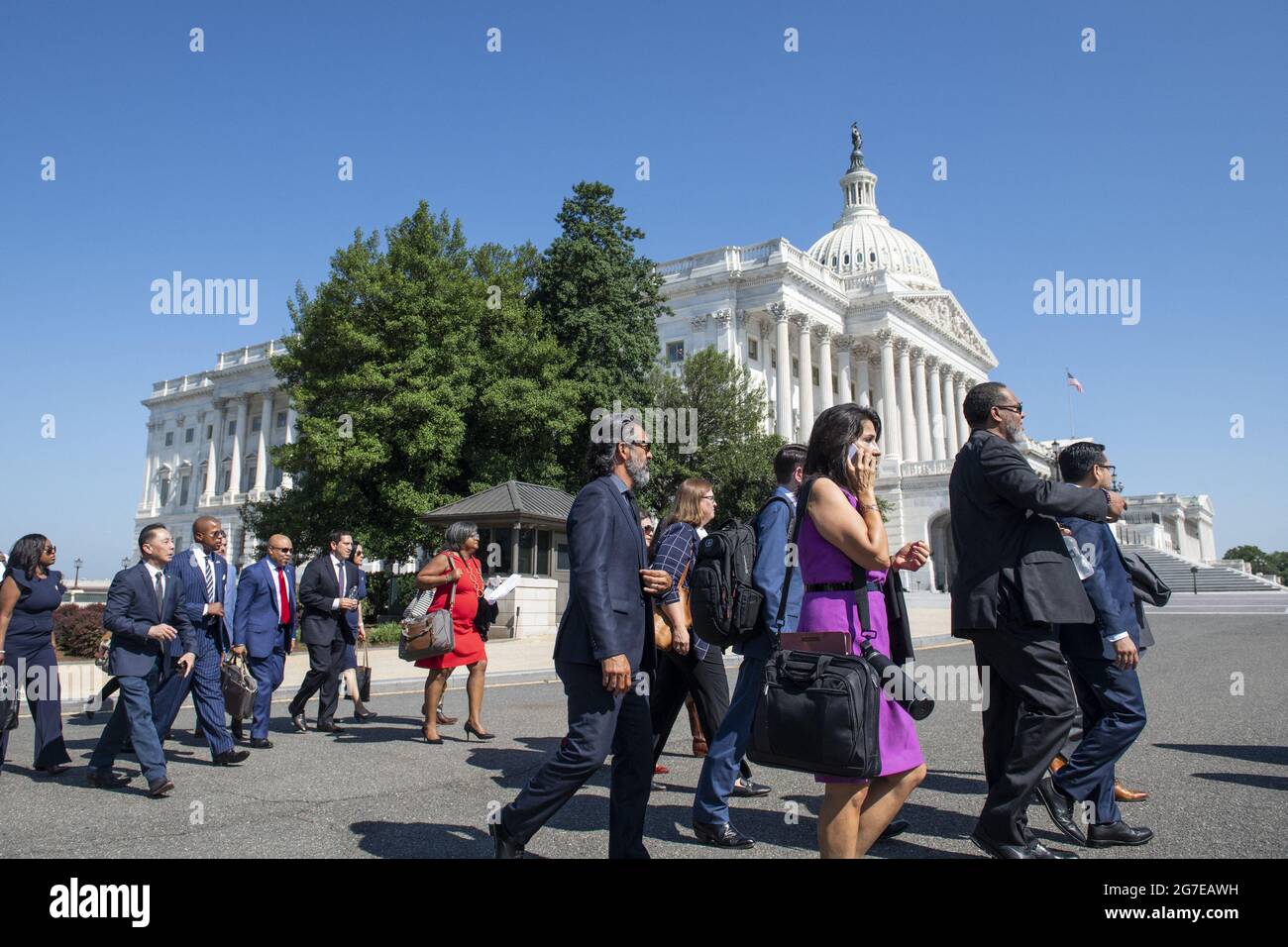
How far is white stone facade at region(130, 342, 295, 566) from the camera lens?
85.2 m

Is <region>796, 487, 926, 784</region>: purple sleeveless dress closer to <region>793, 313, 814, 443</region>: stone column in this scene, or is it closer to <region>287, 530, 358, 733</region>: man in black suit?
<region>287, 530, 358, 733</region>: man in black suit

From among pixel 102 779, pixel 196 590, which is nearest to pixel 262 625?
pixel 196 590

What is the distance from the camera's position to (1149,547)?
64.1 m

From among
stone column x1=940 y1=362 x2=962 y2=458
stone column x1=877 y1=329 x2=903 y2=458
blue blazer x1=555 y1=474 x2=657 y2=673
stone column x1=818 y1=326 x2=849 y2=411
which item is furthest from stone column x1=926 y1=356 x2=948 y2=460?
blue blazer x1=555 y1=474 x2=657 y2=673

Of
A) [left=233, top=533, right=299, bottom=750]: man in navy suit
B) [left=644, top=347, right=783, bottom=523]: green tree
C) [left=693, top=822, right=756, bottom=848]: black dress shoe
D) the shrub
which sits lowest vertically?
the shrub

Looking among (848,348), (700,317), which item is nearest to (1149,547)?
(848,348)

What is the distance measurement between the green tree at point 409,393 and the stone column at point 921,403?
40.5 meters

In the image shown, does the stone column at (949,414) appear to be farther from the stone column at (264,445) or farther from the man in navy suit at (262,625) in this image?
the man in navy suit at (262,625)

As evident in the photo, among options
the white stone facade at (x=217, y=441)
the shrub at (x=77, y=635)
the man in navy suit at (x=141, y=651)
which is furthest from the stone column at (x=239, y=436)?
the man in navy suit at (x=141, y=651)

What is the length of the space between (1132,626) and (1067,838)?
1.58 meters

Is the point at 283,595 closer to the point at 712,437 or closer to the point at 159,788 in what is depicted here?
the point at 159,788

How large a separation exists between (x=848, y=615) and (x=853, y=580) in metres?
0.15

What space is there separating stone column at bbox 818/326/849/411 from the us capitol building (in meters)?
0.13

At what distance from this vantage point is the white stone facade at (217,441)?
85188mm
